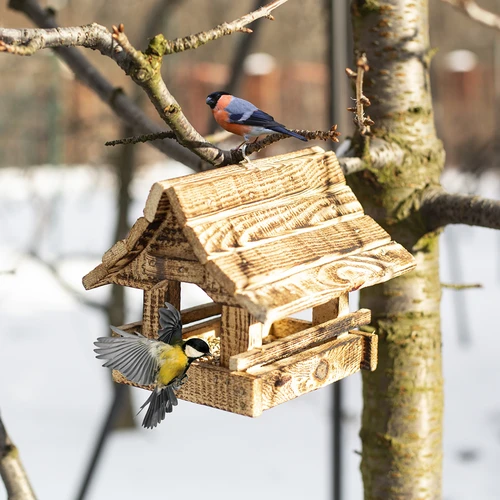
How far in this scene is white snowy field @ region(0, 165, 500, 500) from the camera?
6266 millimetres

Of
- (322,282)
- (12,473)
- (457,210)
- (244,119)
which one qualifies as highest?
(244,119)

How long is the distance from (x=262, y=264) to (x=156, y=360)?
1.17ft

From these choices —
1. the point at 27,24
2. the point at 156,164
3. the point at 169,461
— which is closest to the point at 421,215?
the point at 169,461

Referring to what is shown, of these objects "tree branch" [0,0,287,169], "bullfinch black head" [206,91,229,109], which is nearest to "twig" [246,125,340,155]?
"tree branch" [0,0,287,169]

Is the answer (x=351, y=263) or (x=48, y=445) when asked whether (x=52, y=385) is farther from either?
(x=351, y=263)

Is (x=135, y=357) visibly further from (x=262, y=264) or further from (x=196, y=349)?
(x=262, y=264)

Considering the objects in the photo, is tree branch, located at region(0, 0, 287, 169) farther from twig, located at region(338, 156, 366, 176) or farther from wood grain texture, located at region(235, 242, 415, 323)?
twig, located at region(338, 156, 366, 176)

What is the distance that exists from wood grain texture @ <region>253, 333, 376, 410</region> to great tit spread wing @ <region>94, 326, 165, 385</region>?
0.84ft

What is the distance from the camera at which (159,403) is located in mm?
1968

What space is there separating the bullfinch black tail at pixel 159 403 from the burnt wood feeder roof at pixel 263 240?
0.92 ft

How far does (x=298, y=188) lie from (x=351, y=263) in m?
0.26

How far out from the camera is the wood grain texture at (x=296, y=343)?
6.22 ft

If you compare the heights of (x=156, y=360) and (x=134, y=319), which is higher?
(x=156, y=360)

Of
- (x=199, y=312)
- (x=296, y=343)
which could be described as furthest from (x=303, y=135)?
(x=199, y=312)
